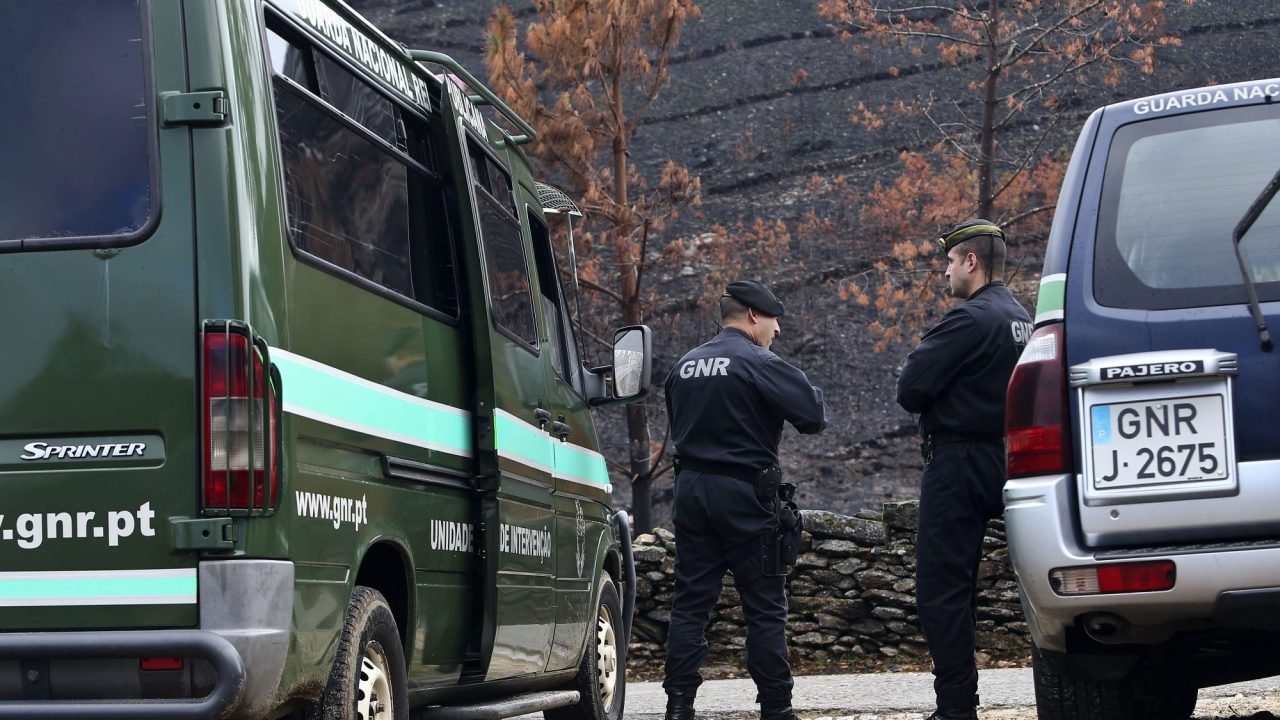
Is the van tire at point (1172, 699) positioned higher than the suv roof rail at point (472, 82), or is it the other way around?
the suv roof rail at point (472, 82)

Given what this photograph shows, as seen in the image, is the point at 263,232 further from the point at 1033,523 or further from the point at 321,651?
Answer: the point at 1033,523

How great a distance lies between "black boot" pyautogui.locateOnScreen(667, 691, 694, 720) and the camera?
660cm

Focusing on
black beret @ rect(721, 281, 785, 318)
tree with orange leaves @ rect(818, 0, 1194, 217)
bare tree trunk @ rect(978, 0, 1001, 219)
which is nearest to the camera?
black beret @ rect(721, 281, 785, 318)

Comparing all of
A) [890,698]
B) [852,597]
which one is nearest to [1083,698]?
[890,698]

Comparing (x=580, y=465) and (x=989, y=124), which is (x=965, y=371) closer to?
(x=580, y=465)

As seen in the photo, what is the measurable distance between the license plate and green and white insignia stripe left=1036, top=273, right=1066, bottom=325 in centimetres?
29

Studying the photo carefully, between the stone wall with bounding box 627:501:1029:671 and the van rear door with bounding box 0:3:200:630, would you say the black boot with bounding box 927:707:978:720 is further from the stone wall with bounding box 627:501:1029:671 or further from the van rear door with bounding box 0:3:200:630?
the stone wall with bounding box 627:501:1029:671

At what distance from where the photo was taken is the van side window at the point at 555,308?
696 cm

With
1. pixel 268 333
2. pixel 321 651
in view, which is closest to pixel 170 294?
pixel 268 333

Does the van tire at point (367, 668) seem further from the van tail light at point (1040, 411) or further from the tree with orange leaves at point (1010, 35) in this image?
the tree with orange leaves at point (1010, 35)

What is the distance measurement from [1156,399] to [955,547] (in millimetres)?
2059

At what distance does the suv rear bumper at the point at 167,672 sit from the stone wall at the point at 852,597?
Result: 294 inches

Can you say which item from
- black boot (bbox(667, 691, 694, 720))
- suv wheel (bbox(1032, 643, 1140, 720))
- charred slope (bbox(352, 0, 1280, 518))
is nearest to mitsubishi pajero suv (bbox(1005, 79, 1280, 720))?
suv wheel (bbox(1032, 643, 1140, 720))

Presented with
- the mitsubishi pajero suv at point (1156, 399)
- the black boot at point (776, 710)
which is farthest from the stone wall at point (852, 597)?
the mitsubishi pajero suv at point (1156, 399)
